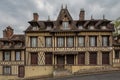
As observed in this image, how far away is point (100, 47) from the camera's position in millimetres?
41594

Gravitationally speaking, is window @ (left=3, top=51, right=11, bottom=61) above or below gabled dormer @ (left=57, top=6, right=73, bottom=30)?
below

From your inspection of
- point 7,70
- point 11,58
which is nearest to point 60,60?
point 11,58

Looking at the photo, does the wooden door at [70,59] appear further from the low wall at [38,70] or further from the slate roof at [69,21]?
the slate roof at [69,21]

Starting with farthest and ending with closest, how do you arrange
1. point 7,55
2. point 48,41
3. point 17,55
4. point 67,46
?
1. point 7,55
2. point 17,55
3. point 48,41
4. point 67,46

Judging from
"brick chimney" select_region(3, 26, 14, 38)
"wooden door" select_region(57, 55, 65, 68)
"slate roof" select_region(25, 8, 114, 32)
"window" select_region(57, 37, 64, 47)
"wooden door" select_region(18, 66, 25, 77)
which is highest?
"slate roof" select_region(25, 8, 114, 32)

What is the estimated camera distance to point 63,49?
41.8 meters

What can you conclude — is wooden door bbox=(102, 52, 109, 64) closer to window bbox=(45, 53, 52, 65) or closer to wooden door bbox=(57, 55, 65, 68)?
wooden door bbox=(57, 55, 65, 68)

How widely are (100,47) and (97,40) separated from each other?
1.10 metres

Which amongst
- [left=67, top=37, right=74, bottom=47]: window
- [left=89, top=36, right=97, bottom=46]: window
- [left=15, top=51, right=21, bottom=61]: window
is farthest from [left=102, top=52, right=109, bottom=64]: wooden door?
[left=15, top=51, right=21, bottom=61]: window

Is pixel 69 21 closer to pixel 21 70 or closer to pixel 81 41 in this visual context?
pixel 81 41

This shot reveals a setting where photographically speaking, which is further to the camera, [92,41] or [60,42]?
[60,42]

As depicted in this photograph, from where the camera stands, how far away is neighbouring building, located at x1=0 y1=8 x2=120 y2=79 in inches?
1630

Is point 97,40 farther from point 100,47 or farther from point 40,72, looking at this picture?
point 40,72

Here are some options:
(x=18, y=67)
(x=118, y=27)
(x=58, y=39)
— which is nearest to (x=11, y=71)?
(x=18, y=67)
